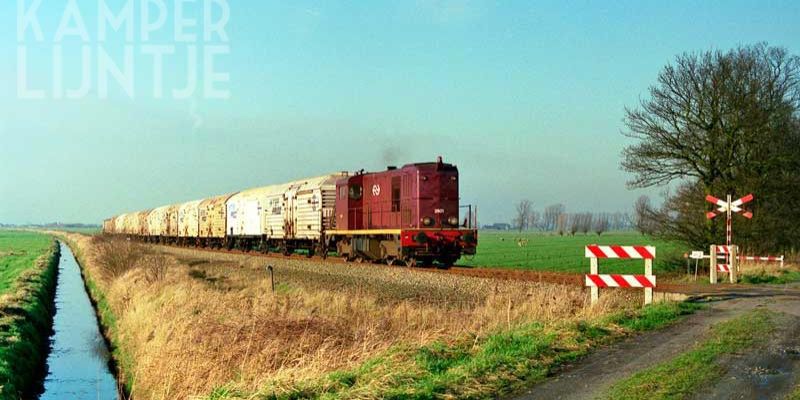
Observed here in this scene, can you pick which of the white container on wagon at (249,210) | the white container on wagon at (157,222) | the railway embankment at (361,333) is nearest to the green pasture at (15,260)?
the white container on wagon at (157,222)

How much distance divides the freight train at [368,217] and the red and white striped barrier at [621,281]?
12162 mm

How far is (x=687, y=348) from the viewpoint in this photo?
9750 mm

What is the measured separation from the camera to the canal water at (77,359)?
1606 centimetres

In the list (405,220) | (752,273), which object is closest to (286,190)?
(405,220)

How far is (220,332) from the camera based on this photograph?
43.6ft

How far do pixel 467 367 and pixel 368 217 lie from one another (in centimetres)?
2167

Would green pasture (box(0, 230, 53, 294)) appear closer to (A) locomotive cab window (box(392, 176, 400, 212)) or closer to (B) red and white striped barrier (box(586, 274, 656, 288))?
(A) locomotive cab window (box(392, 176, 400, 212))

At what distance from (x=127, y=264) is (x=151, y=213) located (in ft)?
156

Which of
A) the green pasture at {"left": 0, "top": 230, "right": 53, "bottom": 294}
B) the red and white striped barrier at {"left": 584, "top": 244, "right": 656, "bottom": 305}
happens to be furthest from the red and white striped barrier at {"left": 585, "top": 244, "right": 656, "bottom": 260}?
the green pasture at {"left": 0, "top": 230, "right": 53, "bottom": 294}

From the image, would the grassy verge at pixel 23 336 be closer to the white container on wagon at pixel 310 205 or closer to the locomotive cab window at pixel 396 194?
the white container on wagon at pixel 310 205

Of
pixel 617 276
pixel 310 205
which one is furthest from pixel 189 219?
pixel 617 276

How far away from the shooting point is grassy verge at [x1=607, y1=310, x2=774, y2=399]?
7.33 m

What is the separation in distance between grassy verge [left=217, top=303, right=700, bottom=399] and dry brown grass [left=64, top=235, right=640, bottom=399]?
0.44 m

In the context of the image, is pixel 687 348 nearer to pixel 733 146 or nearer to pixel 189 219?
pixel 733 146
